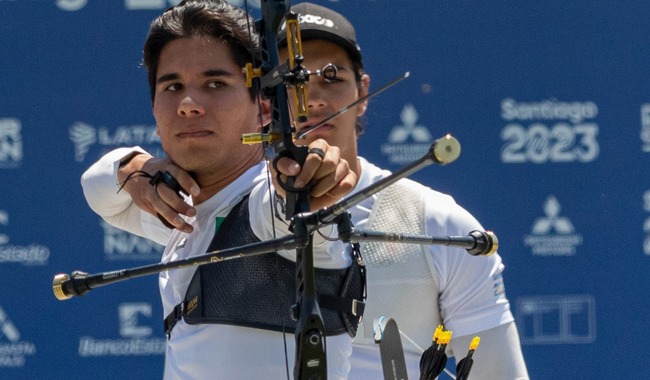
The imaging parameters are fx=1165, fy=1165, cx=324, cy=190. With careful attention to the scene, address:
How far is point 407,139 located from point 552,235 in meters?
0.50

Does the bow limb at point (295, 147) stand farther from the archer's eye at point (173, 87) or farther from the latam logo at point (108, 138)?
the latam logo at point (108, 138)

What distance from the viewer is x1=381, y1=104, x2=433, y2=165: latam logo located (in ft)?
11.0

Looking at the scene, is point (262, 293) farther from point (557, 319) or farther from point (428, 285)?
point (557, 319)

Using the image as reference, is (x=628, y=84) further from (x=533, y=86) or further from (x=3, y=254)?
(x=3, y=254)

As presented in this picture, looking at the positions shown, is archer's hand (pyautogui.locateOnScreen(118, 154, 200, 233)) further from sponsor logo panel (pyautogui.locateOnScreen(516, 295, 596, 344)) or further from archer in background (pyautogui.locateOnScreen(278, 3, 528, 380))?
sponsor logo panel (pyautogui.locateOnScreen(516, 295, 596, 344))

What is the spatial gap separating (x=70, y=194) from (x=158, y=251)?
30cm

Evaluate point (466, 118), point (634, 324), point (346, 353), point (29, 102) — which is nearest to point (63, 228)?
point (29, 102)

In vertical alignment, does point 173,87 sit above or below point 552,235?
above

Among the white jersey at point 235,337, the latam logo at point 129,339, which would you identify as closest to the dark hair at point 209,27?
the white jersey at point 235,337

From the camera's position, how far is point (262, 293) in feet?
5.18

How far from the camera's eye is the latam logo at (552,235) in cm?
335

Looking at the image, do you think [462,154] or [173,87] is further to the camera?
[462,154]

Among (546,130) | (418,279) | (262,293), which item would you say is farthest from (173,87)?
(546,130)

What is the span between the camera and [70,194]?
10.9 ft
